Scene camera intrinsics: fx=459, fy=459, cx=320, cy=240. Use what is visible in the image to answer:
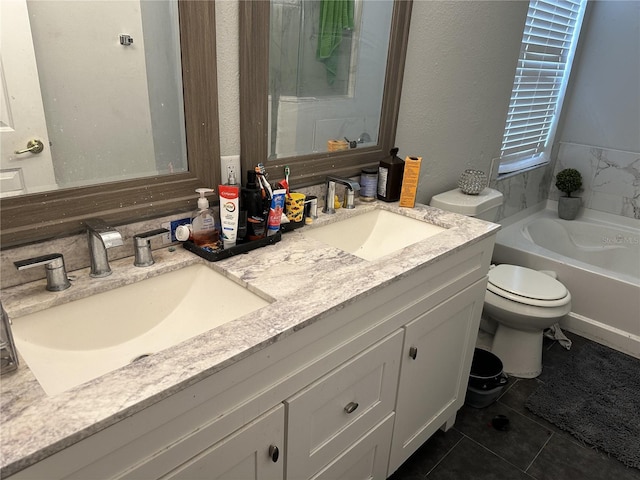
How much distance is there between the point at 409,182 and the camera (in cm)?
164

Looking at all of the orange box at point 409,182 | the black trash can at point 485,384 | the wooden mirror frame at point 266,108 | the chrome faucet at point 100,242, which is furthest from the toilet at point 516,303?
the chrome faucet at point 100,242

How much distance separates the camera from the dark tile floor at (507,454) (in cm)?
166

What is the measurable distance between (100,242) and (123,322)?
19 cm

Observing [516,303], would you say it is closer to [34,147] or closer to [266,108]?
[266,108]

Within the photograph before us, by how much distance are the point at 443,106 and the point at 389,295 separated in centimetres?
110

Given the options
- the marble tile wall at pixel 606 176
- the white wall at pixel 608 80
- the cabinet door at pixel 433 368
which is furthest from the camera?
the marble tile wall at pixel 606 176

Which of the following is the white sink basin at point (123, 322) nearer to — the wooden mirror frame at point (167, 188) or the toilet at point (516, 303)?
the wooden mirror frame at point (167, 188)

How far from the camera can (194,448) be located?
830 mm

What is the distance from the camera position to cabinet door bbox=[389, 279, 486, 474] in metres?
1.39

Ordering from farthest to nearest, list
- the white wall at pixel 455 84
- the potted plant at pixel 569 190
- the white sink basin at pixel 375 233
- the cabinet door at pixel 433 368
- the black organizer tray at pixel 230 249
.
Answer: the potted plant at pixel 569 190
the white wall at pixel 455 84
the white sink basin at pixel 375 233
the cabinet door at pixel 433 368
the black organizer tray at pixel 230 249

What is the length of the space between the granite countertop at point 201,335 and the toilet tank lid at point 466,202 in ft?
1.04

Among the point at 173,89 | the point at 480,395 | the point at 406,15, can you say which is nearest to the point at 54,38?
the point at 173,89

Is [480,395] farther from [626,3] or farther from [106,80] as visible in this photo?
[626,3]

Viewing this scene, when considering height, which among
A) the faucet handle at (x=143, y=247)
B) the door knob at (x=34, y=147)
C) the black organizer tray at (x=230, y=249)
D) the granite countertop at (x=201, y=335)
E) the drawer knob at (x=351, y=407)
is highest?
the door knob at (x=34, y=147)
